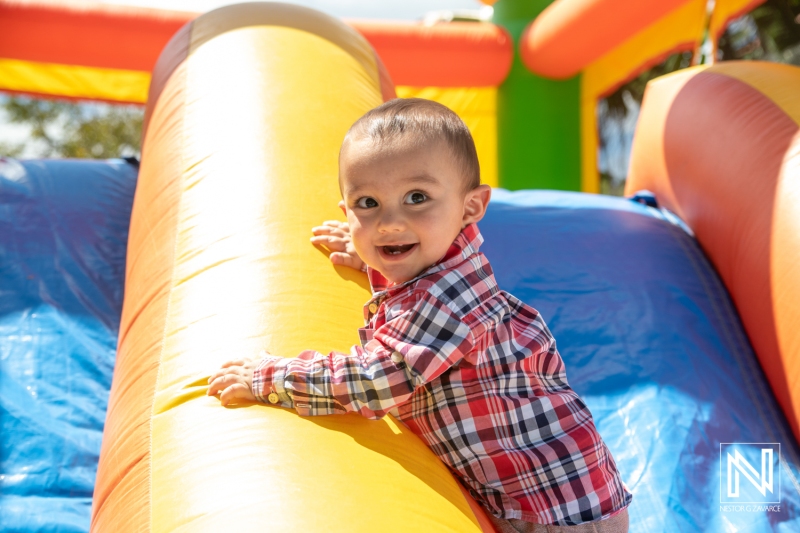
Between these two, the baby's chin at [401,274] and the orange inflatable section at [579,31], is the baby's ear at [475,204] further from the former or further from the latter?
the orange inflatable section at [579,31]

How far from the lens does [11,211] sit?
235 cm

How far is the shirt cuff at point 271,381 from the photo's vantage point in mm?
1095

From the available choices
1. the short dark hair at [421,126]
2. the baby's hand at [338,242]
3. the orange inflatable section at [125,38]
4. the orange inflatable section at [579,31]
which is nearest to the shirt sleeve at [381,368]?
the short dark hair at [421,126]

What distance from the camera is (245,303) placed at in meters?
1.27

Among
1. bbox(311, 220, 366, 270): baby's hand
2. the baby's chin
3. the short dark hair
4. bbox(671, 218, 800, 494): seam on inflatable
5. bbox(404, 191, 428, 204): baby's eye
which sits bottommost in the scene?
bbox(671, 218, 800, 494): seam on inflatable

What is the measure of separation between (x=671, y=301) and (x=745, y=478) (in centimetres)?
56

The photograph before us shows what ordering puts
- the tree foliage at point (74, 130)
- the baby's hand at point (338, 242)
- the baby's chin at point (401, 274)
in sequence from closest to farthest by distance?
the baby's chin at point (401, 274) → the baby's hand at point (338, 242) → the tree foliage at point (74, 130)

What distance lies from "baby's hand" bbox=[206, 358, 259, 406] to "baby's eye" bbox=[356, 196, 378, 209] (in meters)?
0.29

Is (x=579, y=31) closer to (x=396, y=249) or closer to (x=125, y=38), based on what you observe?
(x=125, y=38)

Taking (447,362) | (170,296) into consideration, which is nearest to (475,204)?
(447,362)

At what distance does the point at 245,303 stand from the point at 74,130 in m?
5.58

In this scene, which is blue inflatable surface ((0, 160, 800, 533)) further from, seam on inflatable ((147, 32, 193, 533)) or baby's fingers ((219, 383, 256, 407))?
baby's fingers ((219, 383, 256, 407))

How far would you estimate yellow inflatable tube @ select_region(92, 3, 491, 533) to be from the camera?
0.97 metres

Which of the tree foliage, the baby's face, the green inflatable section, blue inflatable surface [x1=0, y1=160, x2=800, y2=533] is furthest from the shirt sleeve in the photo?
the tree foliage
